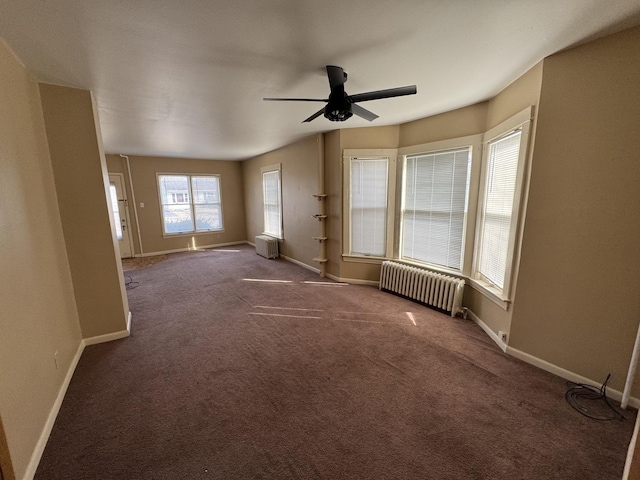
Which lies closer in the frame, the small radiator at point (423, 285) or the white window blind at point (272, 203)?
the small radiator at point (423, 285)

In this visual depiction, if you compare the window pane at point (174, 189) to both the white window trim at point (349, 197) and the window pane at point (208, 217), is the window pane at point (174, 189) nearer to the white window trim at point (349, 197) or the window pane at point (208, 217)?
the window pane at point (208, 217)

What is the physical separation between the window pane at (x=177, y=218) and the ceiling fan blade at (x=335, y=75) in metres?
6.27

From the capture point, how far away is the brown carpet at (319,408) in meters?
1.47

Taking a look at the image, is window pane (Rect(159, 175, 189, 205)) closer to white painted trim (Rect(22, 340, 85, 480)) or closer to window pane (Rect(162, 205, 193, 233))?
window pane (Rect(162, 205, 193, 233))

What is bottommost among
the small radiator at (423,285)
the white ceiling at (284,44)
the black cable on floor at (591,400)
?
the black cable on floor at (591,400)

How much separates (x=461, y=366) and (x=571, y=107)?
2287 mm

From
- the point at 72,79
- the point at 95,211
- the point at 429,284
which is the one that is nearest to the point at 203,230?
the point at 95,211

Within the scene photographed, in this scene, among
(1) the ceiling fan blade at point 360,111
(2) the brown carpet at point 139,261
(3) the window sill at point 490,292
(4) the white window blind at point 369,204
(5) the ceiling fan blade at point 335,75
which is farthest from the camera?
(2) the brown carpet at point 139,261

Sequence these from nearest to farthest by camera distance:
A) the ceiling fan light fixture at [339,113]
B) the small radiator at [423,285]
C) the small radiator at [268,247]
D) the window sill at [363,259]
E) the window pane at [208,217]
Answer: the ceiling fan light fixture at [339,113] → the small radiator at [423,285] → the window sill at [363,259] → the small radiator at [268,247] → the window pane at [208,217]

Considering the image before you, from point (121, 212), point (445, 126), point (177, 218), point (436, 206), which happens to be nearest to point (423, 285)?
point (436, 206)

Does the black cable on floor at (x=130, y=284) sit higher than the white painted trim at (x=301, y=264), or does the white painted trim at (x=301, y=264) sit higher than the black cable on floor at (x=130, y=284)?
the white painted trim at (x=301, y=264)

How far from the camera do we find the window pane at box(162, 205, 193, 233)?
22.5 feet

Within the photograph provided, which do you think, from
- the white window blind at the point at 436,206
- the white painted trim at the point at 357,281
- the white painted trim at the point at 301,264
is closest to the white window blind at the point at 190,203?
the white painted trim at the point at 301,264

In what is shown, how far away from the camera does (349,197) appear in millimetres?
4211
